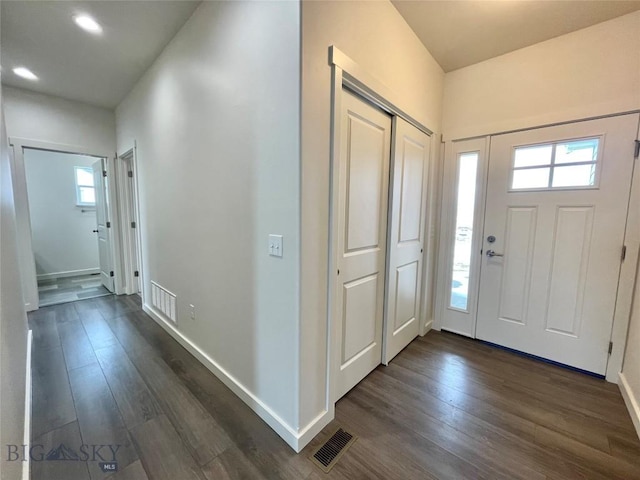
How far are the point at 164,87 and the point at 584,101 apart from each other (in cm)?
357

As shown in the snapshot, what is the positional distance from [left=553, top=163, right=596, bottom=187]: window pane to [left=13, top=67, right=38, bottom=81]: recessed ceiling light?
523 centimetres

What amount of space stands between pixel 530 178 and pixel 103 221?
5540mm

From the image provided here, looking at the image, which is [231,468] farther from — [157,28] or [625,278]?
[157,28]

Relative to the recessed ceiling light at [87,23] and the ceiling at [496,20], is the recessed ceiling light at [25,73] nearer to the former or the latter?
the recessed ceiling light at [87,23]

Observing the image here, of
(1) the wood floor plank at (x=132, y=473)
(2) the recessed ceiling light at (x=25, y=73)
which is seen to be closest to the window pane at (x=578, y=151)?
(1) the wood floor plank at (x=132, y=473)

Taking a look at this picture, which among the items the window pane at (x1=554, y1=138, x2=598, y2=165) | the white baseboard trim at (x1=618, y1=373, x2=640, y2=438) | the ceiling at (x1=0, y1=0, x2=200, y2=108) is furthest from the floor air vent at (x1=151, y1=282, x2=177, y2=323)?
the window pane at (x1=554, y1=138, x2=598, y2=165)

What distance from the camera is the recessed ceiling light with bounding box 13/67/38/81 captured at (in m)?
2.63

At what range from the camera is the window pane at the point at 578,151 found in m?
1.96

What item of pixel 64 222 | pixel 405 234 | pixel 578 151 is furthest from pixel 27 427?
pixel 64 222

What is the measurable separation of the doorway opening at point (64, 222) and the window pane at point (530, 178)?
5.46 m

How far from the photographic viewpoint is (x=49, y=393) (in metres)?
1.78

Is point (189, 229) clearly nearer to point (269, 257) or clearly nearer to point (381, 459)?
point (269, 257)

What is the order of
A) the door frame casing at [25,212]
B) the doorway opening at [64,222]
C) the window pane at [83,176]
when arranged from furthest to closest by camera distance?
1. the window pane at [83,176]
2. the doorway opening at [64,222]
3. the door frame casing at [25,212]

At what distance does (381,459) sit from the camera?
1.34 metres
